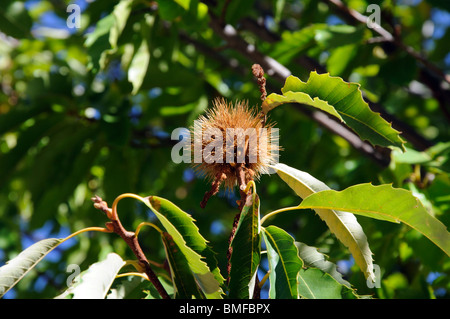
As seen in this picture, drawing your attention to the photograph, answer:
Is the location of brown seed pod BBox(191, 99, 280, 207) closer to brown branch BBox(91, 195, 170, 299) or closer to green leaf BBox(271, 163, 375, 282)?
green leaf BBox(271, 163, 375, 282)

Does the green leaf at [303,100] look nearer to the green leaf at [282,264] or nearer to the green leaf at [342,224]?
the green leaf at [342,224]

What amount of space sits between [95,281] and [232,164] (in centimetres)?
50

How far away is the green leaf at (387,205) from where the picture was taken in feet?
4.04

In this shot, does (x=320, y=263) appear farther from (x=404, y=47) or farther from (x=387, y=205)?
(x=404, y=47)

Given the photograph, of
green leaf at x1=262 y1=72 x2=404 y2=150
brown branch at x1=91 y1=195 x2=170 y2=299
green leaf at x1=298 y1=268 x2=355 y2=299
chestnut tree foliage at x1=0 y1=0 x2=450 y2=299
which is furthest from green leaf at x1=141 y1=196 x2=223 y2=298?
green leaf at x1=262 y1=72 x2=404 y2=150

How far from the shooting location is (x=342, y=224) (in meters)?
1.37

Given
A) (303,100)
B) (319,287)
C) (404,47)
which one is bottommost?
(319,287)

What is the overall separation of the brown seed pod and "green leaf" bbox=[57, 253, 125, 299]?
379 millimetres

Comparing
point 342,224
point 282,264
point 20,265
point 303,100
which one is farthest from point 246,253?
point 20,265

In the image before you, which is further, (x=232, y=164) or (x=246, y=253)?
(x=232, y=164)

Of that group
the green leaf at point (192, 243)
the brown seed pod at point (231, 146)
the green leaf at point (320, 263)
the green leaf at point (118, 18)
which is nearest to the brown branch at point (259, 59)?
the green leaf at point (118, 18)
